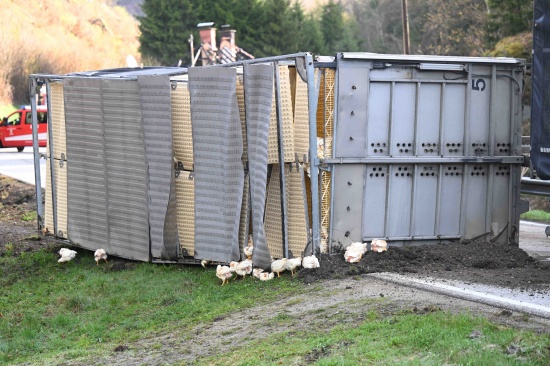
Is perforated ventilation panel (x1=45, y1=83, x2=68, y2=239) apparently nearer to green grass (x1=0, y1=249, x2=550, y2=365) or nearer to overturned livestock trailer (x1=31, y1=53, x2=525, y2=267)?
green grass (x1=0, y1=249, x2=550, y2=365)

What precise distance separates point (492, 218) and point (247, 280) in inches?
121

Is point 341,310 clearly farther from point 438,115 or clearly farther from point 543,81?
point 543,81

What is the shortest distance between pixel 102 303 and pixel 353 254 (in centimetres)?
281

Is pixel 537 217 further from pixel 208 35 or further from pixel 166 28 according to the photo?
pixel 166 28

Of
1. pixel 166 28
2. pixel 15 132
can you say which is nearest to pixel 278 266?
pixel 15 132

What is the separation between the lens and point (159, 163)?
1111 centimetres

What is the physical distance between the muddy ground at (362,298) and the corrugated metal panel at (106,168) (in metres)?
2.64

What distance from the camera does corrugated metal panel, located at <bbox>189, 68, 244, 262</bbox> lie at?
1024 cm

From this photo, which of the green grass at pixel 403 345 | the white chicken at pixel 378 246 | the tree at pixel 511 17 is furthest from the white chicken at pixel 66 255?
the tree at pixel 511 17

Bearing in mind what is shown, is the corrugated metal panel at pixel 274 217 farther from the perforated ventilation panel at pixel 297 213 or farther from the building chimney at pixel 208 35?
the building chimney at pixel 208 35

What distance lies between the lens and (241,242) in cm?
1045

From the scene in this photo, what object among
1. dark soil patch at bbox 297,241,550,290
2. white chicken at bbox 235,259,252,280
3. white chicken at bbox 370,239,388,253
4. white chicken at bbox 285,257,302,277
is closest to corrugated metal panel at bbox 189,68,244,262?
white chicken at bbox 235,259,252,280

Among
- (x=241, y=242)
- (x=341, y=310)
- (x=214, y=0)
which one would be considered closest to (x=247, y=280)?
(x=241, y=242)

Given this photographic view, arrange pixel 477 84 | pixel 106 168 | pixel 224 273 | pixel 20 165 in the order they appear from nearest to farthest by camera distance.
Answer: pixel 224 273, pixel 477 84, pixel 106 168, pixel 20 165
